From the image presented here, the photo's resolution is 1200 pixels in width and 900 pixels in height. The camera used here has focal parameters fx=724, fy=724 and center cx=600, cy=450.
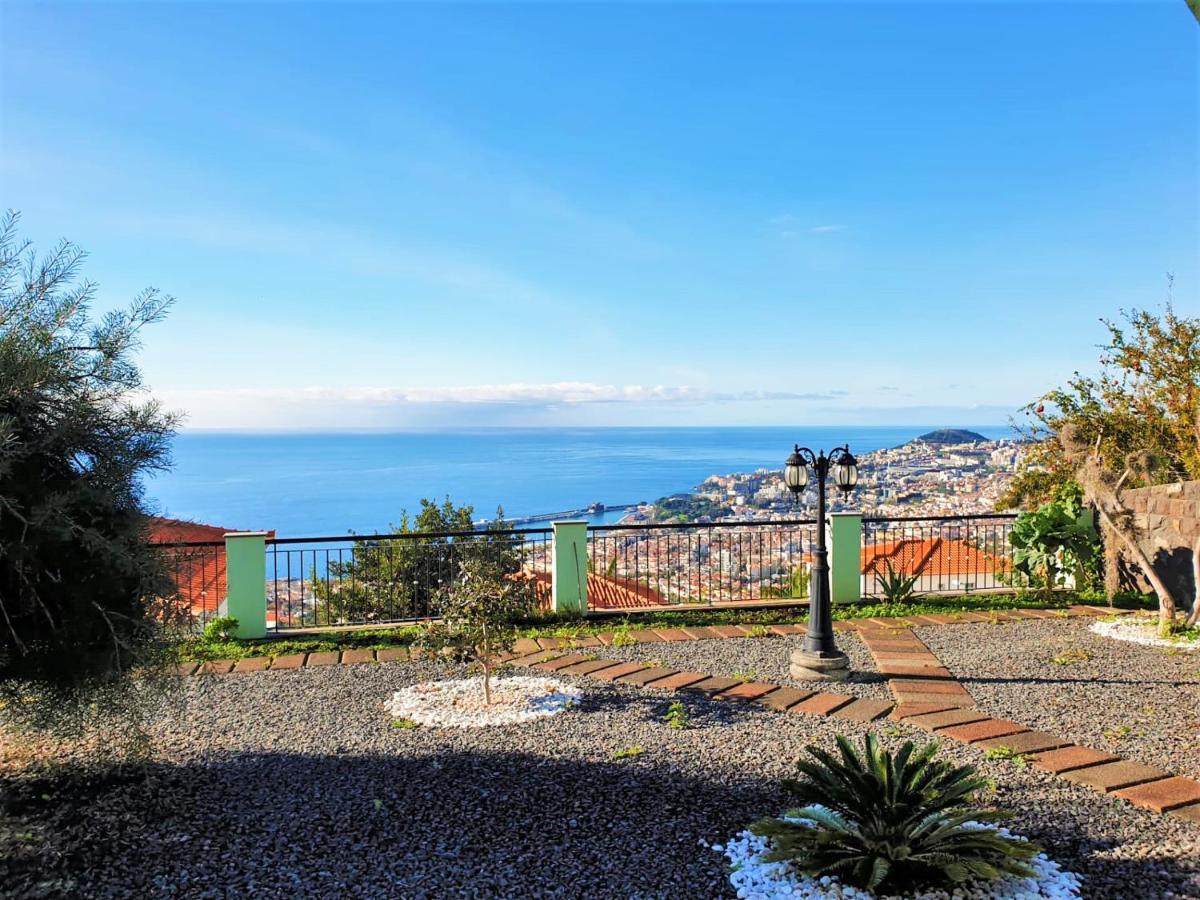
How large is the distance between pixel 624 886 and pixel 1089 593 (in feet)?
27.3

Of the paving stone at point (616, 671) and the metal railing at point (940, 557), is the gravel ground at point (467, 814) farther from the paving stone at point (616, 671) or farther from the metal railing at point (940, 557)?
the metal railing at point (940, 557)

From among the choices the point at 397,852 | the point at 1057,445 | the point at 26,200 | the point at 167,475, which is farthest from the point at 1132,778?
the point at 1057,445

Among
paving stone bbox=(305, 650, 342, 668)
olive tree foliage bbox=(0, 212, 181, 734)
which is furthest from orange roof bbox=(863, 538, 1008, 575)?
olive tree foliage bbox=(0, 212, 181, 734)

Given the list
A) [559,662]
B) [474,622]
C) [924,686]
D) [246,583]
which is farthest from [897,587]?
[246,583]

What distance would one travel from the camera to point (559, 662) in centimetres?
589

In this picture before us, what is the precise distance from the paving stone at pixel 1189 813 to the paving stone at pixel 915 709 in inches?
57.1

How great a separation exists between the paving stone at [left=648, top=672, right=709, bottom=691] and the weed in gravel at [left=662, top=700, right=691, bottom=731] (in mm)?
398

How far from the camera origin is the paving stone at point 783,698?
4.68 meters

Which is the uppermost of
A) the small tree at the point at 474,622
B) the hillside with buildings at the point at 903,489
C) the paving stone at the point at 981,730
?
the hillside with buildings at the point at 903,489

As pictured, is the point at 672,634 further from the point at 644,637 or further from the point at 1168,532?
the point at 1168,532

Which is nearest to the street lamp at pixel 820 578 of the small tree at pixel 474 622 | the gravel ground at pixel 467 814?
the gravel ground at pixel 467 814

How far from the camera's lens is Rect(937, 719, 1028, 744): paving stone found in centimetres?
406

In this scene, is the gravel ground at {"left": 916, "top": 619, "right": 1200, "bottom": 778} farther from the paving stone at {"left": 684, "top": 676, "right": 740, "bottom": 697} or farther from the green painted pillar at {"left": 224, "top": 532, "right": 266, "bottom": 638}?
the green painted pillar at {"left": 224, "top": 532, "right": 266, "bottom": 638}

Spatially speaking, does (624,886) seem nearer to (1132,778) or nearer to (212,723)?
(1132,778)
